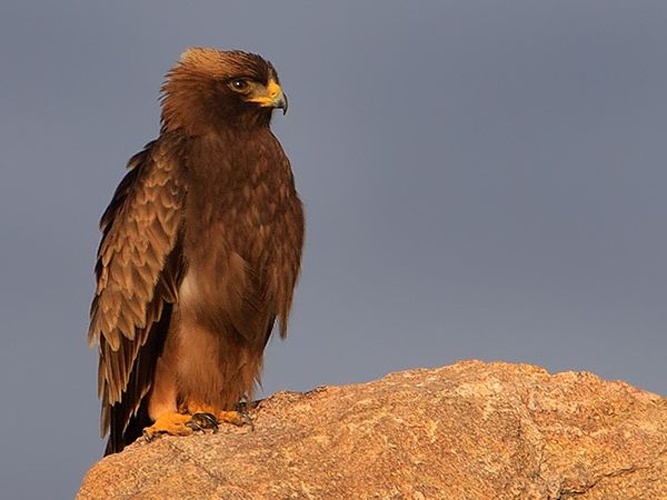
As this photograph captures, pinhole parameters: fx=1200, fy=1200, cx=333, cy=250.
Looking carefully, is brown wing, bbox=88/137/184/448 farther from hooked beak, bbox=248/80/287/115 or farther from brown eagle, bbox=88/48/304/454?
hooked beak, bbox=248/80/287/115

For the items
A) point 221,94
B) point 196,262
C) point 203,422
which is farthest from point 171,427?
point 221,94

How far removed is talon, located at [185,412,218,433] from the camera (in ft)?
25.2

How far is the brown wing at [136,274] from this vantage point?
348 inches

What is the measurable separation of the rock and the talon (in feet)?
2.34

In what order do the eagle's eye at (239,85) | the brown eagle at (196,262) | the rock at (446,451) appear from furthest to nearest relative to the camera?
the eagle's eye at (239,85)
the brown eagle at (196,262)
the rock at (446,451)

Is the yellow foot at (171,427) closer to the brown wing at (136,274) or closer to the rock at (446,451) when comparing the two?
the rock at (446,451)

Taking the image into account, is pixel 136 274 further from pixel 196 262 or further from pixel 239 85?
pixel 239 85

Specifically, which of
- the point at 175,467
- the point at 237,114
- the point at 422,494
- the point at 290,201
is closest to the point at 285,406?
the point at 175,467

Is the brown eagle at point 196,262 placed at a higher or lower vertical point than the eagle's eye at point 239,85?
lower

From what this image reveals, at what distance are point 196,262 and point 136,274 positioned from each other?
0.57m

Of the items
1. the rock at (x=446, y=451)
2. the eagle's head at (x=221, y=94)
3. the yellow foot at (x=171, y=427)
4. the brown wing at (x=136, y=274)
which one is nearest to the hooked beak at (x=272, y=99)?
the eagle's head at (x=221, y=94)

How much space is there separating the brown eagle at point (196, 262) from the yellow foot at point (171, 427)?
45cm

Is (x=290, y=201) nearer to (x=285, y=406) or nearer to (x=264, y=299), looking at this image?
(x=264, y=299)

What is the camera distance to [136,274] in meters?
9.06
